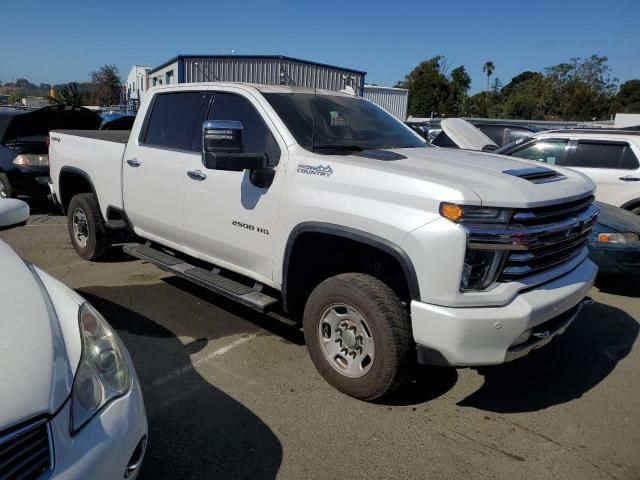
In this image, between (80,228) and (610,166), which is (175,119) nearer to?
(80,228)

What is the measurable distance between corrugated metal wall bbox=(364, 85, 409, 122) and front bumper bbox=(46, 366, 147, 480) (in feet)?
66.2

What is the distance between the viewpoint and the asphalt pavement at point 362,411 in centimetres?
285

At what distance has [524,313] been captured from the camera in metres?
2.87

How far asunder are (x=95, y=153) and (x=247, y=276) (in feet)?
8.61

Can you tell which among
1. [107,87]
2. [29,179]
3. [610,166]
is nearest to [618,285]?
[610,166]

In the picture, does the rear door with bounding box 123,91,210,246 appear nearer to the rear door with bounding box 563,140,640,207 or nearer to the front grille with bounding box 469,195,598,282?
the front grille with bounding box 469,195,598,282

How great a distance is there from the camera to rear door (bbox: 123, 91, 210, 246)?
4.53m

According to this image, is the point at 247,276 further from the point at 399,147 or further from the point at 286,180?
the point at 399,147

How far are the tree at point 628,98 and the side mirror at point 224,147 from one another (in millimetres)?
63332

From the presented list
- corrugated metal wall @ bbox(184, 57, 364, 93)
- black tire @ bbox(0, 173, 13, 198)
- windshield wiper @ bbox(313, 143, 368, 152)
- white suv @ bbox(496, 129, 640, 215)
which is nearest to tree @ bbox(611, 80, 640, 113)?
corrugated metal wall @ bbox(184, 57, 364, 93)

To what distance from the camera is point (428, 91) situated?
62781mm

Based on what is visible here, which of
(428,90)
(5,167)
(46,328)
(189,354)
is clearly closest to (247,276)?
(189,354)

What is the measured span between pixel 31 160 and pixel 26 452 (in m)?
8.36

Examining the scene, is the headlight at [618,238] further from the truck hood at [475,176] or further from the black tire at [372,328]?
the black tire at [372,328]
